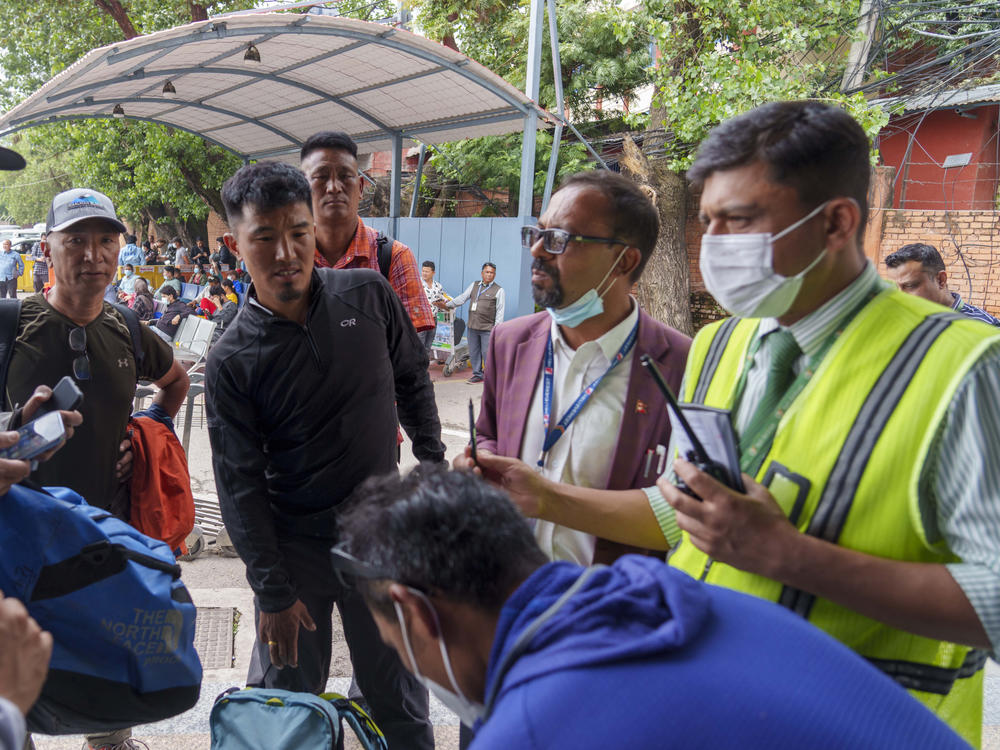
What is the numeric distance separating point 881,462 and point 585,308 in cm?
120

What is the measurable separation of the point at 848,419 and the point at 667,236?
11012 mm

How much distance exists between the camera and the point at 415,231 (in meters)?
13.0

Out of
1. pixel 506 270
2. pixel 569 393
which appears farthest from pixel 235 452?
pixel 506 270

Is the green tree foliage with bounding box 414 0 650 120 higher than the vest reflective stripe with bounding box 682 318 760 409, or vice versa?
the green tree foliage with bounding box 414 0 650 120

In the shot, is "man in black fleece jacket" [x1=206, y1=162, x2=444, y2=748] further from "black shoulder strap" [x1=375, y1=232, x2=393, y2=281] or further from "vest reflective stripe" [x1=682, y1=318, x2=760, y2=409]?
"vest reflective stripe" [x1=682, y1=318, x2=760, y2=409]

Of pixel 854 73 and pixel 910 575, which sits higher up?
pixel 854 73

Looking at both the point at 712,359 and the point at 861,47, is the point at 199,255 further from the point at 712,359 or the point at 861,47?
the point at 712,359

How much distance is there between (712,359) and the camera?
169 centimetres

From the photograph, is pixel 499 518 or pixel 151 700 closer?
pixel 499 518

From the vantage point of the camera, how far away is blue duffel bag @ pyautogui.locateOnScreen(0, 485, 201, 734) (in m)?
1.80

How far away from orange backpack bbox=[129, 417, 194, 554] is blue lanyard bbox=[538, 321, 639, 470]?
5.01 feet

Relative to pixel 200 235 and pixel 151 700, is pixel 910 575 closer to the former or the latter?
pixel 151 700

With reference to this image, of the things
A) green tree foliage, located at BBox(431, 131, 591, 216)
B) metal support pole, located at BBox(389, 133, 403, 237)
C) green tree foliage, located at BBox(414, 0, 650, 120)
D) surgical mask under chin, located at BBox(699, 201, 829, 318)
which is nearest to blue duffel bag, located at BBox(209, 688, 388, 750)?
surgical mask under chin, located at BBox(699, 201, 829, 318)

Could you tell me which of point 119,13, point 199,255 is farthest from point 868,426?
point 199,255
